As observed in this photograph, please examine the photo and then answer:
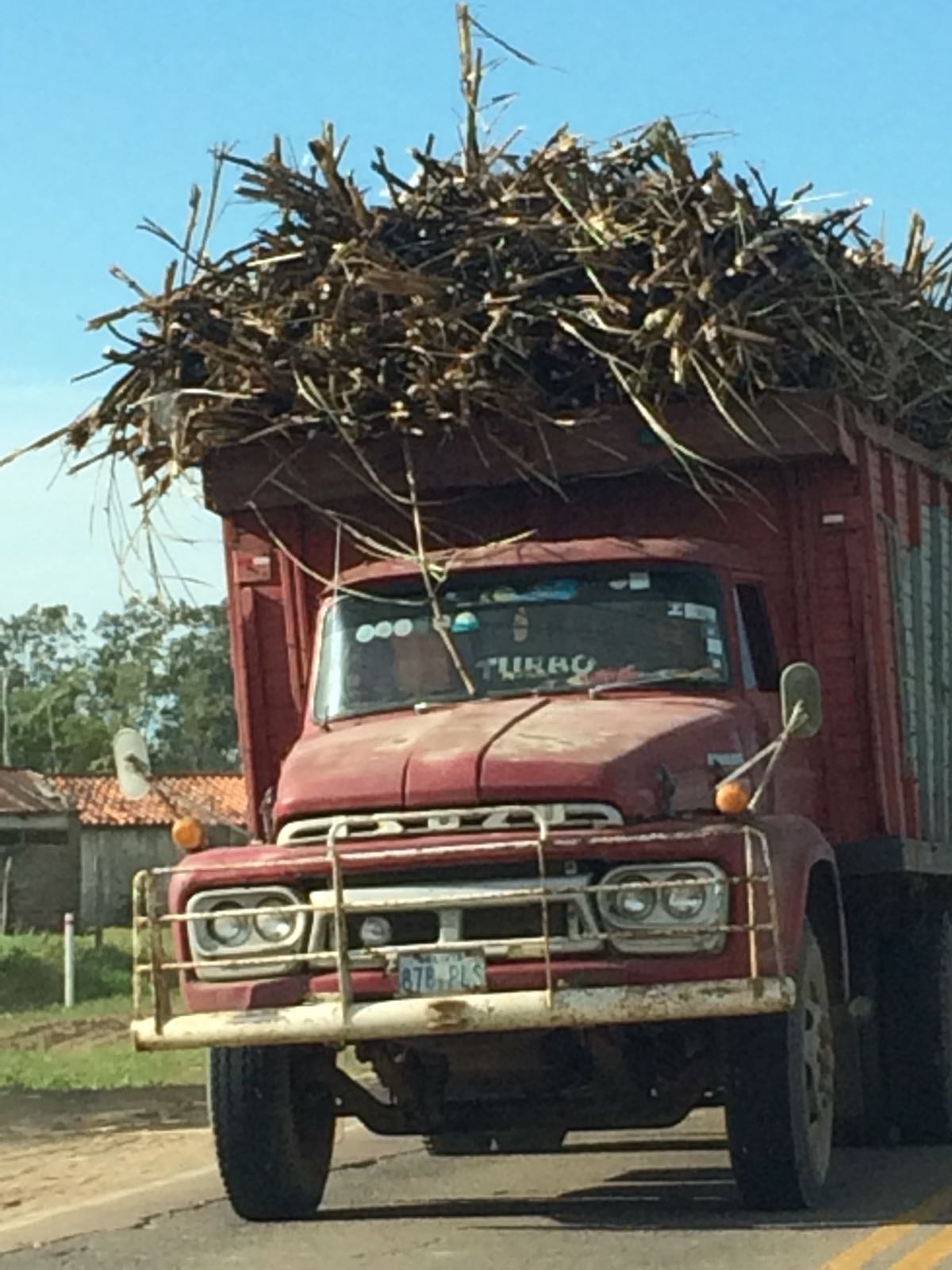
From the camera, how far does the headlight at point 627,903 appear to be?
336 inches

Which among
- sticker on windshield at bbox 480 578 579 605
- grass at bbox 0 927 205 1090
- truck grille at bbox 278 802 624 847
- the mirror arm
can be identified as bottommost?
grass at bbox 0 927 205 1090

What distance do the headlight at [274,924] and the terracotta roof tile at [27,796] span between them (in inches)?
1718

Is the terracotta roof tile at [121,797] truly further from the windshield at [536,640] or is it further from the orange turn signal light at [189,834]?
the orange turn signal light at [189,834]

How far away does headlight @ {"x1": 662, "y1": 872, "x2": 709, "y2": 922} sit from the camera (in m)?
8.53

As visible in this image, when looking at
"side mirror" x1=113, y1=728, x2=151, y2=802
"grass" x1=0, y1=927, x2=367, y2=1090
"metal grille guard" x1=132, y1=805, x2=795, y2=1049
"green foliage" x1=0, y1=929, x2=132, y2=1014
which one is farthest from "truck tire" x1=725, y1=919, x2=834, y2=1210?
"green foliage" x1=0, y1=929, x2=132, y2=1014

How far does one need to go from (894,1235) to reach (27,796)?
45.8m

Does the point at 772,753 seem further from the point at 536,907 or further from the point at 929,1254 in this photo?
the point at 929,1254

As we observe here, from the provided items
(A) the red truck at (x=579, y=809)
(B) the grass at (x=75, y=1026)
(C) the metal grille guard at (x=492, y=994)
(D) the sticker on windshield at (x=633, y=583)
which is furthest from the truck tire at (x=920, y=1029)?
(B) the grass at (x=75, y=1026)

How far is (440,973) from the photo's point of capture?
8539 millimetres

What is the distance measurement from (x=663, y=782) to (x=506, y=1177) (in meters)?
2.78

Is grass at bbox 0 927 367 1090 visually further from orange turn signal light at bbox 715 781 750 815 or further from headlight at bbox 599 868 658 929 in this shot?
orange turn signal light at bbox 715 781 750 815

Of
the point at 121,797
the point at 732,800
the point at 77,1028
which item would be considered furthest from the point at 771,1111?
the point at 121,797

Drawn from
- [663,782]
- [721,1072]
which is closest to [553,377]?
[663,782]

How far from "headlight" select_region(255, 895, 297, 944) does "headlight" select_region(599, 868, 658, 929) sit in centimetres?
109
